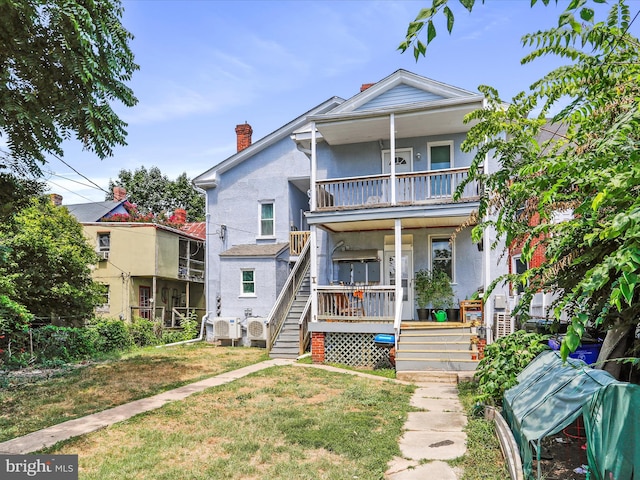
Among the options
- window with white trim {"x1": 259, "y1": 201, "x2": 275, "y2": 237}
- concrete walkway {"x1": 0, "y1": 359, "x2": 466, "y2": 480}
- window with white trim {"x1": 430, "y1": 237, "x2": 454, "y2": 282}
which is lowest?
concrete walkway {"x1": 0, "y1": 359, "x2": 466, "y2": 480}

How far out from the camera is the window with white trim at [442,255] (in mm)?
14406

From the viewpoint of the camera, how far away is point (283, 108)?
19.0m

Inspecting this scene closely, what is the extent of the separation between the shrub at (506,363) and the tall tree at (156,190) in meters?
34.7

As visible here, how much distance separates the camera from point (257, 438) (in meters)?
6.10

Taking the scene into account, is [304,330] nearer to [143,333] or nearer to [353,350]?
[353,350]

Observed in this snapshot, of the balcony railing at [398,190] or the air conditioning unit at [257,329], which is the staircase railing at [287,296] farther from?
the balcony railing at [398,190]

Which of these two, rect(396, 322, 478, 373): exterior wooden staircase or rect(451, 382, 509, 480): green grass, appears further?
rect(396, 322, 478, 373): exterior wooden staircase

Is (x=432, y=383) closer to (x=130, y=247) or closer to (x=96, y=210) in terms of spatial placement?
(x=130, y=247)

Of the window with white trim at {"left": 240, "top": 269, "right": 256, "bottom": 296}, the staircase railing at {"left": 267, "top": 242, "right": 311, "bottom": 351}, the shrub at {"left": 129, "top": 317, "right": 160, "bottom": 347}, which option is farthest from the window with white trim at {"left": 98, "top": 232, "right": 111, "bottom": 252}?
the staircase railing at {"left": 267, "top": 242, "right": 311, "bottom": 351}

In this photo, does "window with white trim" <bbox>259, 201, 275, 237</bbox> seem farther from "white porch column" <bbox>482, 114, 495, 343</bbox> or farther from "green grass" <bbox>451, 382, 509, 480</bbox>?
"green grass" <bbox>451, 382, 509, 480</bbox>

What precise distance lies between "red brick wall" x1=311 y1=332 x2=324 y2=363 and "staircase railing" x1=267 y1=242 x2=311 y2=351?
7.01 feet

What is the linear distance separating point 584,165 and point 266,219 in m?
15.1

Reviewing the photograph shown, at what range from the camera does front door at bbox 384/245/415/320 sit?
14.5 m

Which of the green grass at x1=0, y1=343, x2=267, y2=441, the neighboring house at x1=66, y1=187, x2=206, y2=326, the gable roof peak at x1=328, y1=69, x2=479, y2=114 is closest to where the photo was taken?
the green grass at x1=0, y1=343, x2=267, y2=441
